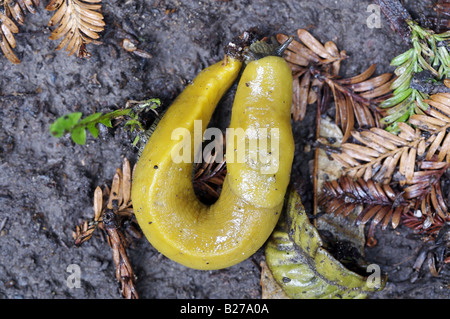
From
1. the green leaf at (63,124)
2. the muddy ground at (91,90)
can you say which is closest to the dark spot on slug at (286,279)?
the muddy ground at (91,90)

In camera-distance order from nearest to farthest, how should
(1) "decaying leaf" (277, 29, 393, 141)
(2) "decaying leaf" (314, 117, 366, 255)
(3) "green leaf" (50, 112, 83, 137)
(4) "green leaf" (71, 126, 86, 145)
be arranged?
(3) "green leaf" (50, 112, 83, 137) → (4) "green leaf" (71, 126, 86, 145) → (1) "decaying leaf" (277, 29, 393, 141) → (2) "decaying leaf" (314, 117, 366, 255)

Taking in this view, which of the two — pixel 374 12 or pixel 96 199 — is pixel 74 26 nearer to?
pixel 96 199

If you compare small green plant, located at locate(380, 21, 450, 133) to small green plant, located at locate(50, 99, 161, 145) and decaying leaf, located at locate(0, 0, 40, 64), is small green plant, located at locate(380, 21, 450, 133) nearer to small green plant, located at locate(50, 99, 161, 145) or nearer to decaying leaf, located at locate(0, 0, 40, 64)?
small green plant, located at locate(50, 99, 161, 145)

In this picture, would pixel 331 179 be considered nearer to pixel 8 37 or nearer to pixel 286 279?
pixel 286 279

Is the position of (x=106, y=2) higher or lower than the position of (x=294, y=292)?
higher

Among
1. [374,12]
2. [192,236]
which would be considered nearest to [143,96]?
[192,236]

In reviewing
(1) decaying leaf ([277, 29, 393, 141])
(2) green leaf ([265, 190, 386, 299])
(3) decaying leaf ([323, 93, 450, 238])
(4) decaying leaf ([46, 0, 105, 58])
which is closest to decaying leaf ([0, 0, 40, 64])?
(4) decaying leaf ([46, 0, 105, 58])
